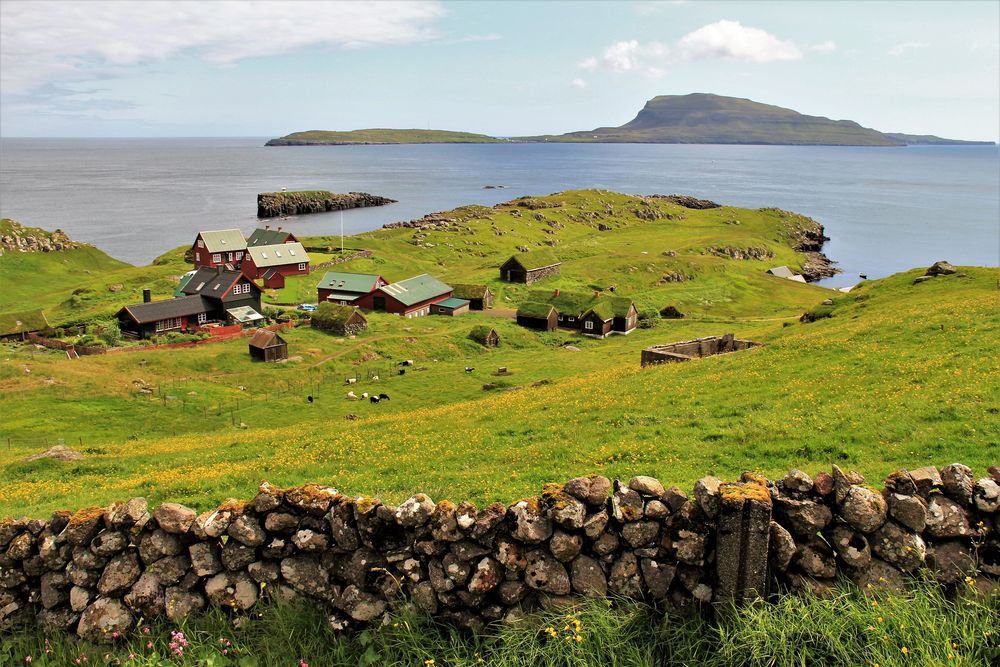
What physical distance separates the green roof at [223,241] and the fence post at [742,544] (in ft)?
424

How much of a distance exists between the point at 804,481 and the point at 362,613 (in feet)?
23.1

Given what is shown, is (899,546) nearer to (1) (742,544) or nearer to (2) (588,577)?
(1) (742,544)

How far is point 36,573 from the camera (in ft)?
36.2

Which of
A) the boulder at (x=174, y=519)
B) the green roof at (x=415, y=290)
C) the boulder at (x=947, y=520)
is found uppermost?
the boulder at (x=947, y=520)

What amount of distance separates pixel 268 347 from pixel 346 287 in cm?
3438

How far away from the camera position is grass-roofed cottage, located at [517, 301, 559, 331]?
306 feet

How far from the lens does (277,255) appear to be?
120 m

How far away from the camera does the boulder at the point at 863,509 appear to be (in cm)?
938

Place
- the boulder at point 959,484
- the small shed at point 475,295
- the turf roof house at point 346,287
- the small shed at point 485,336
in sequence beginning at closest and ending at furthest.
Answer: the boulder at point 959,484, the small shed at point 485,336, the turf roof house at point 346,287, the small shed at point 475,295

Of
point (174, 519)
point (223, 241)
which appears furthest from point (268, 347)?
point (223, 241)

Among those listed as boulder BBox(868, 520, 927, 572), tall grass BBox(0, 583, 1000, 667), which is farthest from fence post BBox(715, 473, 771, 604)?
boulder BBox(868, 520, 927, 572)

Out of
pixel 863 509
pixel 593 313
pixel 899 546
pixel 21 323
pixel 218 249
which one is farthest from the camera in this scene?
pixel 218 249

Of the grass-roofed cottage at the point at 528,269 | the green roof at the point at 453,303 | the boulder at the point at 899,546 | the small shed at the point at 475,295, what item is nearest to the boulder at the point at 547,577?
the boulder at the point at 899,546

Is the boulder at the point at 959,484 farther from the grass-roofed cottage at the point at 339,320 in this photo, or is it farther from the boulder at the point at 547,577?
the grass-roofed cottage at the point at 339,320
